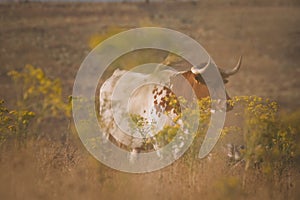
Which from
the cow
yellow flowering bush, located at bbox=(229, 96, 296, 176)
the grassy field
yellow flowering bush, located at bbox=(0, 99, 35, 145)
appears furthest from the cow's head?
yellow flowering bush, located at bbox=(0, 99, 35, 145)

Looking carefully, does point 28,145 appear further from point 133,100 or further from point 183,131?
point 133,100

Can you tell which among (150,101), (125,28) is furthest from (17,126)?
(125,28)

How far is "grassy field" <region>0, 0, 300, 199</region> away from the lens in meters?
5.89

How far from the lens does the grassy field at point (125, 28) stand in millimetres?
5887

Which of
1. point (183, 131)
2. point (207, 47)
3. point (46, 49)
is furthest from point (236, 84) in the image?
point (183, 131)

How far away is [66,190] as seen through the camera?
577 centimetres

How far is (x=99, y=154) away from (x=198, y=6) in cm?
2455

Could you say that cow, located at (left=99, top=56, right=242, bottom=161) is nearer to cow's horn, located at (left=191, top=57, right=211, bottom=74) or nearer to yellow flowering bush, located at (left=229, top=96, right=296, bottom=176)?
cow's horn, located at (left=191, top=57, right=211, bottom=74)

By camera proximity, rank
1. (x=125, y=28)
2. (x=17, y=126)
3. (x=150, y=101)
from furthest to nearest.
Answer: (x=125, y=28)
(x=150, y=101)
(x=17, y=126)

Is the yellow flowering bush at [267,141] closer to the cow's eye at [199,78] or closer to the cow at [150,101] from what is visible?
the cow at [150,101]

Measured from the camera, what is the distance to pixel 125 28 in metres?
21.7

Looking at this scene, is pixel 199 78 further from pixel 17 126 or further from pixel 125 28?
pixel 125 28

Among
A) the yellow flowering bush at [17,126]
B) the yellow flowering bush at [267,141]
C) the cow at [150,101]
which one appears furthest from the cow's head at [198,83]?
the yellow flowering bush at [17,126]

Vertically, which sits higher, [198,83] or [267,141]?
[198,83]
